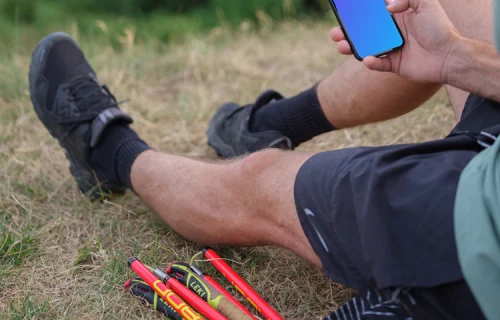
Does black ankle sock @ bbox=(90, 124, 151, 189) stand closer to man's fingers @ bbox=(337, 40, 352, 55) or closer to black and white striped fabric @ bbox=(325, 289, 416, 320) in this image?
man's fingers @ bbox=(337, 40, 352, 55)

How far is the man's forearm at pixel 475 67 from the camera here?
1.35 metres

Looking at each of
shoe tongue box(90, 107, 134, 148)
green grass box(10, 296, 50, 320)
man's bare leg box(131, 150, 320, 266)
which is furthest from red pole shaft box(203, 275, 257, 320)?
shoe tongue box(90, 107, 134, 148)

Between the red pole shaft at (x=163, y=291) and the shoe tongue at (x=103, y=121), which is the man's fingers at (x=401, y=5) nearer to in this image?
the red pole shaft at (x=163, y=291)

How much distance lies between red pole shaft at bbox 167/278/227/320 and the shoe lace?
767 mm

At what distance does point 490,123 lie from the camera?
1.31 metres

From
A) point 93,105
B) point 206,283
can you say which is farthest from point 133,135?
point 206,283

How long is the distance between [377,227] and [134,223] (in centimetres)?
106

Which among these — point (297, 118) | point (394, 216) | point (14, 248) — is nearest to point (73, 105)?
point (14, 248)

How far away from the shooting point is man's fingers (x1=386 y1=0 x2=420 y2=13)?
4.49 ft

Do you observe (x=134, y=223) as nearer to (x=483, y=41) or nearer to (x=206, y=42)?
(x=483, y=41)

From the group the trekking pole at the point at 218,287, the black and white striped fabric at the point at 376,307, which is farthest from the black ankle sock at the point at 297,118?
the black and white striped fabric at the point at 376,307

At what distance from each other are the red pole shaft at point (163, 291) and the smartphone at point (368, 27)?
30.2 inches

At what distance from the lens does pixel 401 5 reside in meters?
1.37

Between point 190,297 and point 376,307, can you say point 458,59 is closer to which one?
point 376,307
